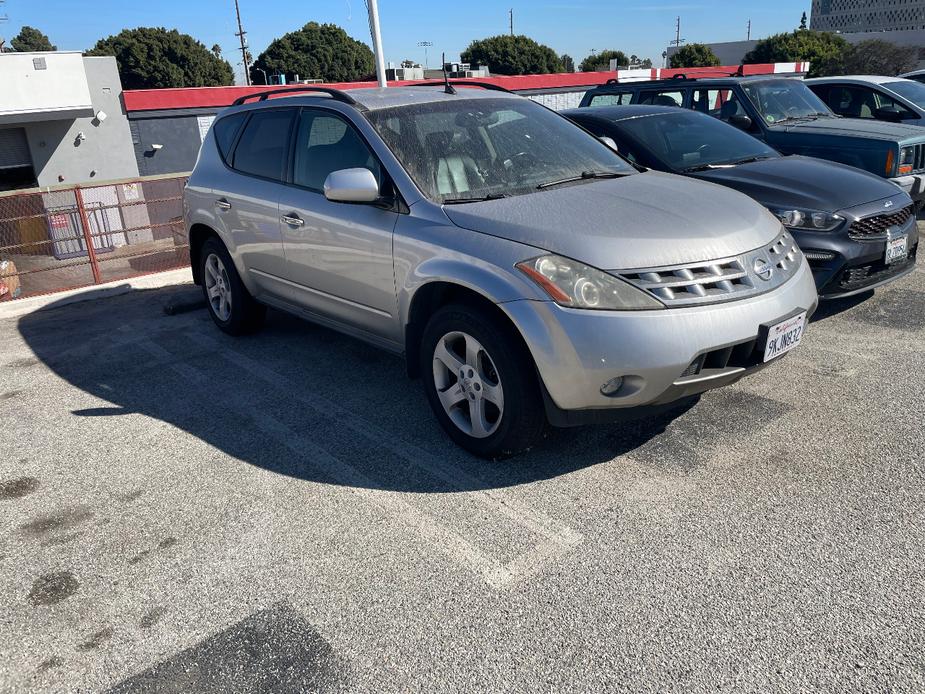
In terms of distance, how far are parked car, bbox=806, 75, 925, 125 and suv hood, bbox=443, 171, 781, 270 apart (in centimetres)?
748

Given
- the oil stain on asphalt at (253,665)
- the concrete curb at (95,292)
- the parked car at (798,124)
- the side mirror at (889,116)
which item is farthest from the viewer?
the side mirror at (889,116)

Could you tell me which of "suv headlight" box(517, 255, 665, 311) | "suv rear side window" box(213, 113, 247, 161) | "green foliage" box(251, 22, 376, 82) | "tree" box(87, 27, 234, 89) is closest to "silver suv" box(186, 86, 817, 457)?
"suv headlight" box(517, 255, 665, 311)

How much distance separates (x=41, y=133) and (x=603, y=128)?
99.9ft

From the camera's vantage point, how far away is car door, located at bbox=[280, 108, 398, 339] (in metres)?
4.10

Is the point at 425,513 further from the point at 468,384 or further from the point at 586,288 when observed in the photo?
the point at 586,288

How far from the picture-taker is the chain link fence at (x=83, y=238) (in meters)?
8.99

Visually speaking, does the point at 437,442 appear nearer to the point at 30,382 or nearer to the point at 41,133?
the point at 30,382

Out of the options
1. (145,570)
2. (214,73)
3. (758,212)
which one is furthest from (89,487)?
(214,73)

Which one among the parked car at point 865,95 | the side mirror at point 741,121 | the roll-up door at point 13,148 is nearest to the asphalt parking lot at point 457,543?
the side mirror at point 741,121

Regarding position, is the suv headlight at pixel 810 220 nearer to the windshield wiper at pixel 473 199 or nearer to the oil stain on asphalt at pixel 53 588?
the windshield wiper at pixel 473 199

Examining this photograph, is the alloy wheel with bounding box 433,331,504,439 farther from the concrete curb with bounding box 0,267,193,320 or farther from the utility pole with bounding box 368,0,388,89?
the utility pole with bounding box 368,0,388,89

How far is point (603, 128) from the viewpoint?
6562 mm

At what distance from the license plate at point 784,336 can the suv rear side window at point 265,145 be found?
10.3 ft

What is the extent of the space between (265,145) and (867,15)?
499ft
